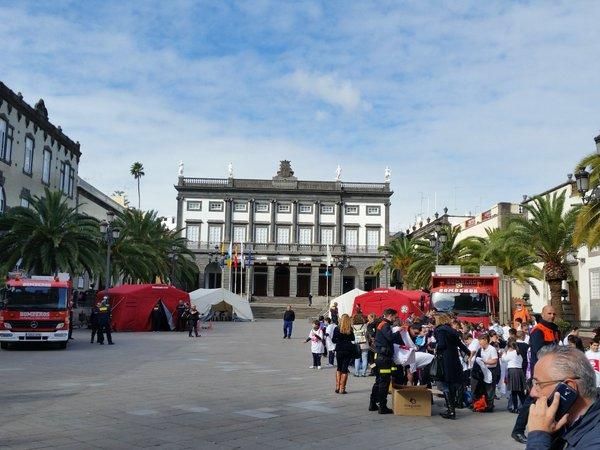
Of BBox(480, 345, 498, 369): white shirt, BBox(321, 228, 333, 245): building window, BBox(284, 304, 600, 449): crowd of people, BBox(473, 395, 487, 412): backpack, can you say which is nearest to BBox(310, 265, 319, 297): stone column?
BBox(321, 228, 333, 245): building window

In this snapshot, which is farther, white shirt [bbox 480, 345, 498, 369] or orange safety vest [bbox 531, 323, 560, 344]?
white shirt [bbox 480, 345, 498, 369]

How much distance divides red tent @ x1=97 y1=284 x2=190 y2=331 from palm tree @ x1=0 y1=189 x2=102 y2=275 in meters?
3.22

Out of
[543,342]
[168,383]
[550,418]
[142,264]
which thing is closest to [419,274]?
[142,264]

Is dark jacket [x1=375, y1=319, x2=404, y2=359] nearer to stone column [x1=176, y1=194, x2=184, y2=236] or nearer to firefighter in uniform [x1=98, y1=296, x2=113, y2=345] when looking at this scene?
firefighter in uniform [x1=98, y1=296, x2=113, y2=345]

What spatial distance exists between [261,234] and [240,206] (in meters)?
4.17

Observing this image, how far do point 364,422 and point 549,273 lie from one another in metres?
23.0

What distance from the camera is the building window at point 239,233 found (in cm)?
7256

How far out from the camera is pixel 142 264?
41781mm

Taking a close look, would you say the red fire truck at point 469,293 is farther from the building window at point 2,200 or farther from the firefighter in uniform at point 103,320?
the building window at point 2,200

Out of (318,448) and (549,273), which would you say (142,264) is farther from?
(318,448)

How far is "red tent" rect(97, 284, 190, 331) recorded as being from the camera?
108 feet

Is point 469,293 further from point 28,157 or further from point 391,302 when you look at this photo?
point 28,157

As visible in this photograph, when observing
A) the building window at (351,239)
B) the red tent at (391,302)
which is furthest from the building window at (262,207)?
the red tent at (391,302)

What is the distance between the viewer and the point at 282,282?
241ft
